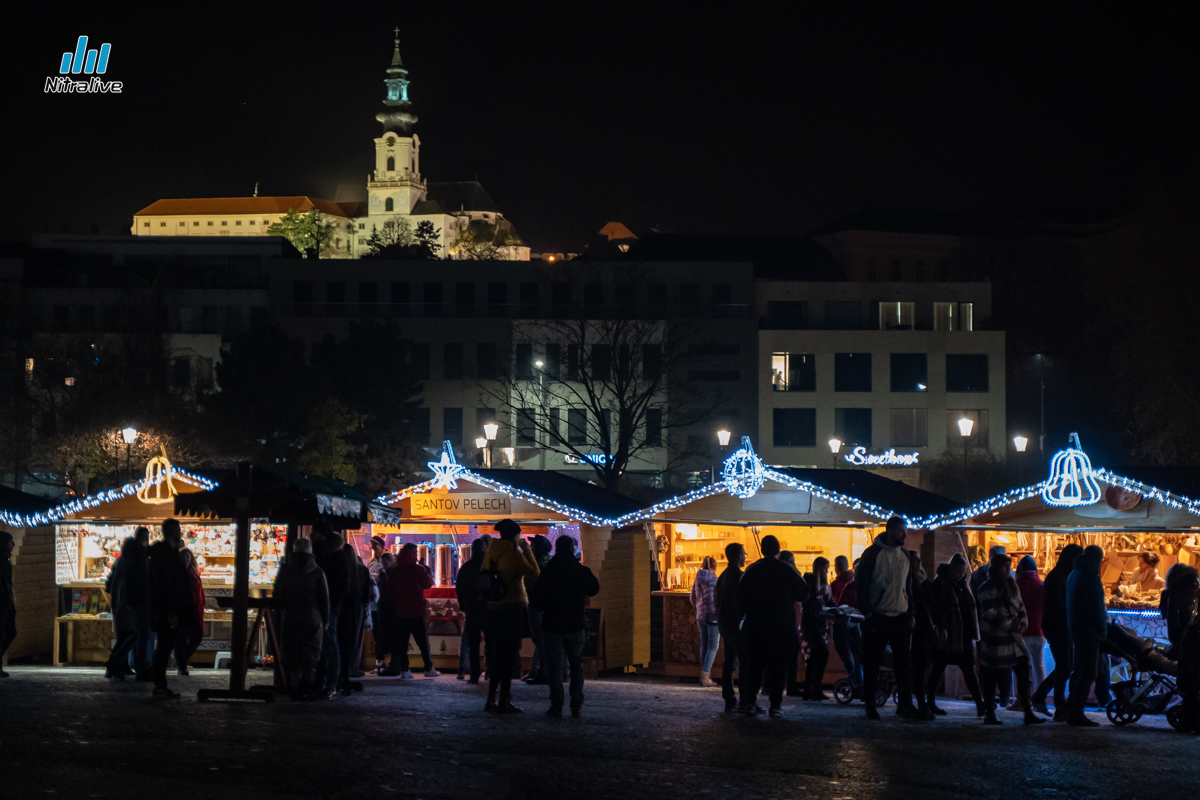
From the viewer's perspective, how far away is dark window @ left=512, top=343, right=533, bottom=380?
65062 millimetres

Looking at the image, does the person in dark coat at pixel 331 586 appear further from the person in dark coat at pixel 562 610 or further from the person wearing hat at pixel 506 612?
the person in dark coat at pixel 562 610

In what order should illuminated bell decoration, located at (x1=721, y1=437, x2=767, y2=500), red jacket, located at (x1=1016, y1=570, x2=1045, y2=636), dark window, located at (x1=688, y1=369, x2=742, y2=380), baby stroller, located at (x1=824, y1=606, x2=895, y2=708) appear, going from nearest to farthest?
red jacket, located at (x1=1016, y1=570, x2=1045, y2=636), baby stroller, located at (x1=824, y1=606, x2=895, y2=708), illuminated bell decoration, located at (x1=721, y1=437, x2=767, y2=500), dark window, located at (x1=688, y1=369, x2=742, y2=380)

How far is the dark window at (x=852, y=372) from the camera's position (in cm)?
6856

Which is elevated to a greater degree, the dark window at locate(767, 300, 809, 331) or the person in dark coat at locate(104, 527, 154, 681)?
the dark window at locate(767, 300, 809, 331)

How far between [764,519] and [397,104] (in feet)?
497

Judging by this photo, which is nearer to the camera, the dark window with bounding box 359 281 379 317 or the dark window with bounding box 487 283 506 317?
the dark window with bounding box 359 281 379 317

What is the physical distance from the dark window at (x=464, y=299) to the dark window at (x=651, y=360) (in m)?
12.2

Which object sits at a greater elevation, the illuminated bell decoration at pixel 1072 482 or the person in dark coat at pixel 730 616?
the illuminated bell decoration at pixel 1072 482

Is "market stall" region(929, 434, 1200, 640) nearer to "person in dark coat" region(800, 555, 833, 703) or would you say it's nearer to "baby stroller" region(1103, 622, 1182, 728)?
"person in dark coat" region(800, 555, 833, 703)

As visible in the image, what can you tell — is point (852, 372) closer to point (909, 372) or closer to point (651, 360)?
point (909, 372)

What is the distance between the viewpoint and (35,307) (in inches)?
2884

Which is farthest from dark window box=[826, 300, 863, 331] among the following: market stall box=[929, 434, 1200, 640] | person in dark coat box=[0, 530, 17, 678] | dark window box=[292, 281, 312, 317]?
person in dark coat box=[0, 530, 17, 678]

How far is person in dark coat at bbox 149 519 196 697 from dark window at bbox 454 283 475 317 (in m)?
54.3

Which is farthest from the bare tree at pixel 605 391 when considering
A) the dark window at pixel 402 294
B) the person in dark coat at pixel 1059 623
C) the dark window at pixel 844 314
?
the person in dark coat at pixel 1059 623
